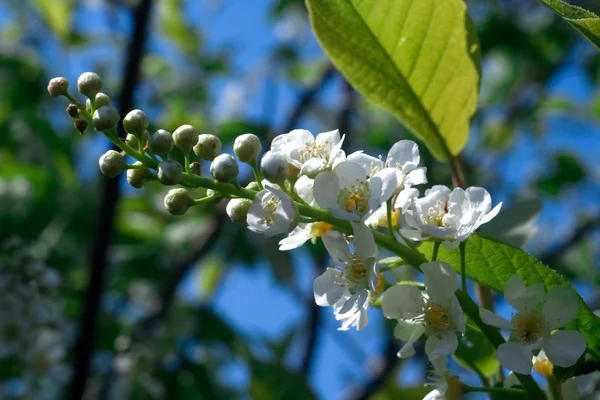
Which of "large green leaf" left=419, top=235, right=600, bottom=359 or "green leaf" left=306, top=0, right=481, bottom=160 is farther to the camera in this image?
"green leaf" left=306, top=0, right=481, bottom=160

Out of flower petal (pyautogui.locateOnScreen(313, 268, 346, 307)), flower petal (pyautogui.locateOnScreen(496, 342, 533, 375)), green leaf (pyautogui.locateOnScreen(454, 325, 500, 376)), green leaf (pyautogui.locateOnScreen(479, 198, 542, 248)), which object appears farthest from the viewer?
green leaf (pyautogui.locateOnScreen(479, 198, 542, 248))

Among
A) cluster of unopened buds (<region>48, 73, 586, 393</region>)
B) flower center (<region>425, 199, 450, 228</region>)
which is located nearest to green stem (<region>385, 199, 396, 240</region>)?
→ cluster of unopened buds (<region>48, 73, 586, 393</region>)

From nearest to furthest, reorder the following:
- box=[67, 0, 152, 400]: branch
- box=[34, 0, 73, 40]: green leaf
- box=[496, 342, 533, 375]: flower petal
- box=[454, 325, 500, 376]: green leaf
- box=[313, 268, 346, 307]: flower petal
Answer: box=[496, 342, 533, 375]: flower petal → box=[313, 268, 346, 307]: flower petal → box=[454, 325, 500, 376]: green leaf → box=[67, 0, 152, 400]: branch → box=[34, 0, 73, 40]: green leaf

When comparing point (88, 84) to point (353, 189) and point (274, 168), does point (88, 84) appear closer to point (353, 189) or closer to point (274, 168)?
point (274, 168)

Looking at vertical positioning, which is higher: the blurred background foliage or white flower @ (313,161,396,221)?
white flower @ (313,161,396,221)

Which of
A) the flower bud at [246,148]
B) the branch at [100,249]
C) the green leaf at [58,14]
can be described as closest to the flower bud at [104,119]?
the flower bud at [246,148]

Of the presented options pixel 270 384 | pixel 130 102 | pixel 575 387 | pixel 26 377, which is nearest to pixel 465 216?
pixel 575 387

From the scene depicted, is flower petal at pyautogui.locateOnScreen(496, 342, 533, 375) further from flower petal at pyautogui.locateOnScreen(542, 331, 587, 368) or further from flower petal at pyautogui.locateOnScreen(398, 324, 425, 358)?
flower petal at pyautogui.locateOnScreen(398, 324, 425, 358)

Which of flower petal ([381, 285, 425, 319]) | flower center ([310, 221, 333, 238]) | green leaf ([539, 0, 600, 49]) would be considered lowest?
flower petal ([381, 285, 425, 319])

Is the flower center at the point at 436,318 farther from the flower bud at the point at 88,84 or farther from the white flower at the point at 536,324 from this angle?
the flower bud at the point at 88,84
